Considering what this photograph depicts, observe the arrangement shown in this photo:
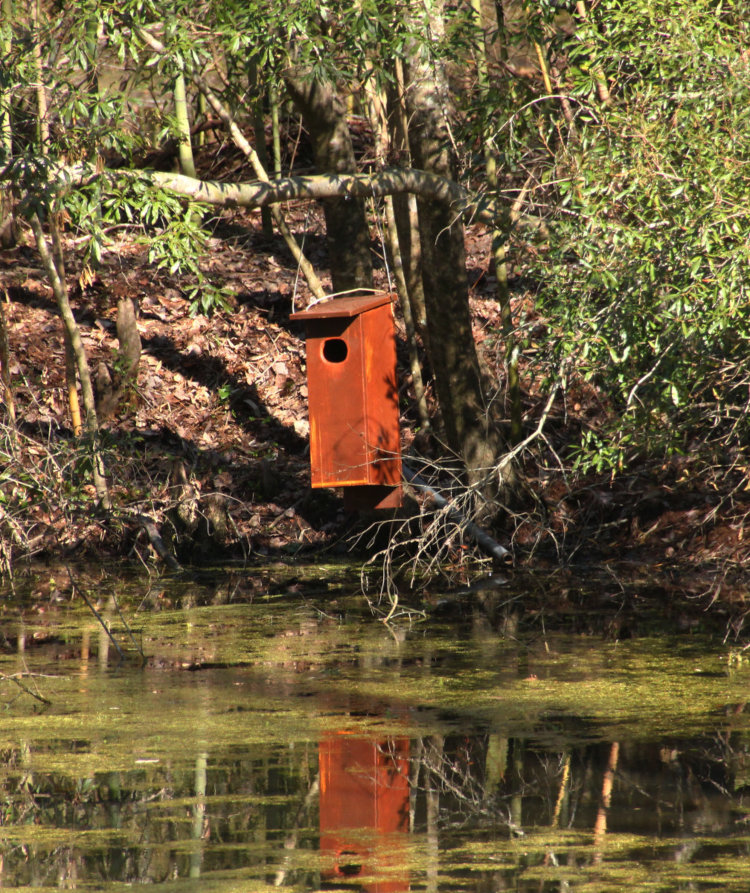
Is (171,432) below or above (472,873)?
above

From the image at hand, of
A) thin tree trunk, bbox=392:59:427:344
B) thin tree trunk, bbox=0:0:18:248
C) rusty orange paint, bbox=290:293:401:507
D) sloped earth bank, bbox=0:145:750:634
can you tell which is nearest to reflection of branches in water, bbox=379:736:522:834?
Answer: sloped earth bank, bbox=0:145:750:634

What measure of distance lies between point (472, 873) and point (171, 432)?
9.01 metres

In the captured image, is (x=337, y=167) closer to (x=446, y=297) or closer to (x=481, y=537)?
(x=446, y=297)

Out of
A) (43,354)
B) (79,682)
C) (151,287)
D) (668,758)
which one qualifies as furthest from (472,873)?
(151,287)

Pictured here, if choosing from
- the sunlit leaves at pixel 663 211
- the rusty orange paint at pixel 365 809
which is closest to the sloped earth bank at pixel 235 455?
the sunlit leaves at pixel 663 211

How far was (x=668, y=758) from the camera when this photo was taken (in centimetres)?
512

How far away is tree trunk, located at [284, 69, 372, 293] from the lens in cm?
1037

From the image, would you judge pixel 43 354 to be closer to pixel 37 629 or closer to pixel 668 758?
pixel 37 629

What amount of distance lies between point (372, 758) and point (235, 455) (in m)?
7.25

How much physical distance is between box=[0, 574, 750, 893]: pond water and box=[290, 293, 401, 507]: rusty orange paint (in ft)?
3.45

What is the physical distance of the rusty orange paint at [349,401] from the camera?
858cm

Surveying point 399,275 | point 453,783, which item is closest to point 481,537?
point 399,275

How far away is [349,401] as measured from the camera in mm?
8625

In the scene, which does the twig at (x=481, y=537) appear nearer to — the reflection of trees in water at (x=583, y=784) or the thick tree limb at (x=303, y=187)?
the thick tree limb at (x=303, y=187)
